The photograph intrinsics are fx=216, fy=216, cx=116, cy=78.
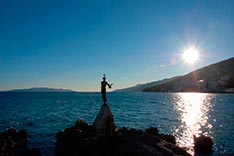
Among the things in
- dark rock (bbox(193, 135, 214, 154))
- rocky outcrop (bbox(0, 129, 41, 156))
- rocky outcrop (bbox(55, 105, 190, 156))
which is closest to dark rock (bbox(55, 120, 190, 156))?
rocky outcrop (bbox(55, 105, 190, 156))

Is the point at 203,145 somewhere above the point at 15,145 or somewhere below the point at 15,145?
below

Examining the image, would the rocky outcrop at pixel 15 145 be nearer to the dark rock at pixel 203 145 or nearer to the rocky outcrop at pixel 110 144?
the rocky outcrop at pixel 110 144

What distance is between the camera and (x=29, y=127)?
43.4 metres

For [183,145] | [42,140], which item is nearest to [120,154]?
[183,145]

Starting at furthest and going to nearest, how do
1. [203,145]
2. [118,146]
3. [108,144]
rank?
[203,145]
[108,144]
[118,146]

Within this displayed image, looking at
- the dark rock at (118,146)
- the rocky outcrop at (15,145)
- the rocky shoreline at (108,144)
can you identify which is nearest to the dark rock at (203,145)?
the rocky shoreline at (108,144)

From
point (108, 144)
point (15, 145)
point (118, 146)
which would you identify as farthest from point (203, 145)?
point (15, 145)

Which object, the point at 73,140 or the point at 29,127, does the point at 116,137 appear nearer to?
the point at 73,140

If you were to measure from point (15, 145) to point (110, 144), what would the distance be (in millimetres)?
15393

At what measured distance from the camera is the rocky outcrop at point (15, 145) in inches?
1008

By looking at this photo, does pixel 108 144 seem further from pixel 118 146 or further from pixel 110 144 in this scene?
pixel 118 146

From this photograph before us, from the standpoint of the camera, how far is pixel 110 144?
75.2 feet

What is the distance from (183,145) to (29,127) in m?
29.8

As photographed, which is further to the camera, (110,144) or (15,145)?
(15,145)
